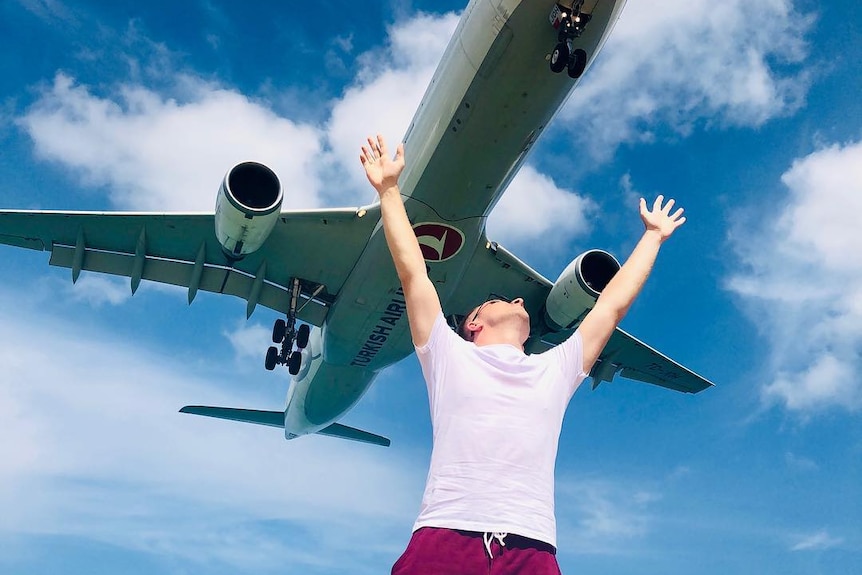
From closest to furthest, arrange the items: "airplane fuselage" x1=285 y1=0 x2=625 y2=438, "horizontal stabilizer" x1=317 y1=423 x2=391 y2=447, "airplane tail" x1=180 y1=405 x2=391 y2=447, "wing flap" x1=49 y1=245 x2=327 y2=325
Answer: "airplane fuselage" x1=285 y1=0 x2=625 y2=438, "wing flap" x1=49 y1=245 x2=327 y2=325, "airplane tail" x1=180 y1=405 x2=391 y2=447, "horizontal stabilizer" x1=317 y1=423 x2=391 y2=447

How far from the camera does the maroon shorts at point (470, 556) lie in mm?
2094

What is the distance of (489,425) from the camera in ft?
7.47

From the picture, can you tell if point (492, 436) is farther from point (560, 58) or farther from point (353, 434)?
point (353, 434)

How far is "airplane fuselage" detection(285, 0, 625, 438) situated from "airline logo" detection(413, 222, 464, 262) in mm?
19

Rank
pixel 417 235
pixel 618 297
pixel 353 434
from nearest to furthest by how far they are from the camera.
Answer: pixel 618 297
pixel 417 235
pixel 353 434

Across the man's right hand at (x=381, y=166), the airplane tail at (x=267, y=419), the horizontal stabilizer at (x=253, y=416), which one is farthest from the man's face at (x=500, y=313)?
the horizontal stabilizer at (x=253, y=416)

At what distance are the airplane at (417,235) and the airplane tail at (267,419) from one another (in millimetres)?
2580

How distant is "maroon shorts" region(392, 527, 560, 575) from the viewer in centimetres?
209

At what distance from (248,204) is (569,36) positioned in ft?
19.8

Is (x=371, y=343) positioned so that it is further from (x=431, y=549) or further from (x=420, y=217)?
(x=431, y=549)

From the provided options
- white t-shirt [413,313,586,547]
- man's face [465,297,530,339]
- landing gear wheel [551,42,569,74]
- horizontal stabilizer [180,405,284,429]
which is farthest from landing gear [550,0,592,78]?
horizontal stabilizer [180,405,284,429]

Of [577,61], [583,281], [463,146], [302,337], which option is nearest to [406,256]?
[577,61]

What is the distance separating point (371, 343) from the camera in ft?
50.1

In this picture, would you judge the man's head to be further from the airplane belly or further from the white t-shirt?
the airplane belly
